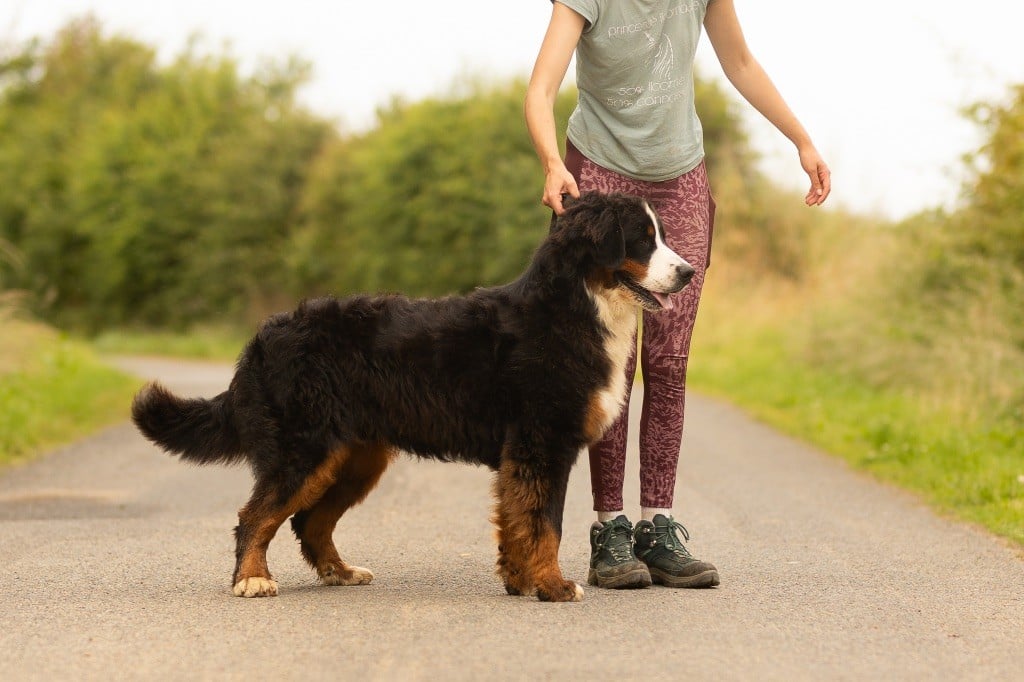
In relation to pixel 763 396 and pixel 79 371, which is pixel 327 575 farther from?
pixel 79 371

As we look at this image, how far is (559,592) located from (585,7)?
239cm

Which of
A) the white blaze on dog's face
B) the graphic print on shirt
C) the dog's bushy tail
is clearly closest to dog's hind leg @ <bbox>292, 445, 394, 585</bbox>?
the dog's bushy tail

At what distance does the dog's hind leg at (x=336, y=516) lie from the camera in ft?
18.7

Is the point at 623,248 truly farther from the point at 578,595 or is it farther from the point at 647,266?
the point at 578,595

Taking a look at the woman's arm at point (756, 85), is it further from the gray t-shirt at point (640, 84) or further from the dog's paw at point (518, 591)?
the dog's paw at point (518, 591)

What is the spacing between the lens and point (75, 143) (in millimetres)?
44344

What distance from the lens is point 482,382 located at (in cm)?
538

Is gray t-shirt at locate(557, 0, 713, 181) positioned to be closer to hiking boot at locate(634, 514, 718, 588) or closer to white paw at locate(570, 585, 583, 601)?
hiking boot at locate(634, 514, 718, 588)

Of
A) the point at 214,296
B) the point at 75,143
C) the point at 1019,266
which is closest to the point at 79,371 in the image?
the point at 1019,266

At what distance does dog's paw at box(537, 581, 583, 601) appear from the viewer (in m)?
5.19

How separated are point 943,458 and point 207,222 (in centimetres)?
3053

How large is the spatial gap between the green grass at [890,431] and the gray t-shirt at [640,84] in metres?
2.69

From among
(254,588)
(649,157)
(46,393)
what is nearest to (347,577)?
(254,588)

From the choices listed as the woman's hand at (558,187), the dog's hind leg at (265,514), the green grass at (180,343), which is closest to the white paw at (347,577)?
the dog's hind leg at (265,514)
